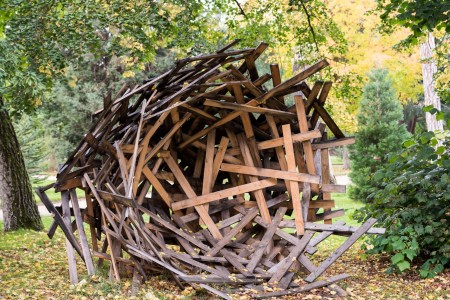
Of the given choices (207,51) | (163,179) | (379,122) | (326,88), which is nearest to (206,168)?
(163,179)

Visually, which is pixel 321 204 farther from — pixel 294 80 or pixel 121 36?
pixel 121 36

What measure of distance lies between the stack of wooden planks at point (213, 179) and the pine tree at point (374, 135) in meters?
9.67

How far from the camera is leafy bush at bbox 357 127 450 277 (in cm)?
786

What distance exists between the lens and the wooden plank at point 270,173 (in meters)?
7.66

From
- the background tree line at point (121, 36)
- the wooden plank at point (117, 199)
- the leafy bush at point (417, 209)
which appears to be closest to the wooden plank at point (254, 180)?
the leafy bush at point (417, 209)

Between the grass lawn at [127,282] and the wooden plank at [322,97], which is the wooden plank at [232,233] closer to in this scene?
the grass lawn at [127,282]

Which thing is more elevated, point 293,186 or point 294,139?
point 294,139

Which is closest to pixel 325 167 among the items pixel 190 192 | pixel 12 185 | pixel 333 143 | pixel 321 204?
pixel 333 143

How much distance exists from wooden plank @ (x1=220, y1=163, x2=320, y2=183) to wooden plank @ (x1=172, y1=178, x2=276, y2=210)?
0.35 ft

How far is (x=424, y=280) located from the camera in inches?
303

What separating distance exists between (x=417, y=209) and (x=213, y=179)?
2.78 m

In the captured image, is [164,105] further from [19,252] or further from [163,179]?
[19,252]

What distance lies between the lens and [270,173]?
7.84 meters

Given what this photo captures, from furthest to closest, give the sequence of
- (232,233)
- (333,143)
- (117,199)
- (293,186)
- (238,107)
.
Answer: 1. (333,143)
2. (293,186)
3. (232,233)
4. (238,107)
5. (117,199)
